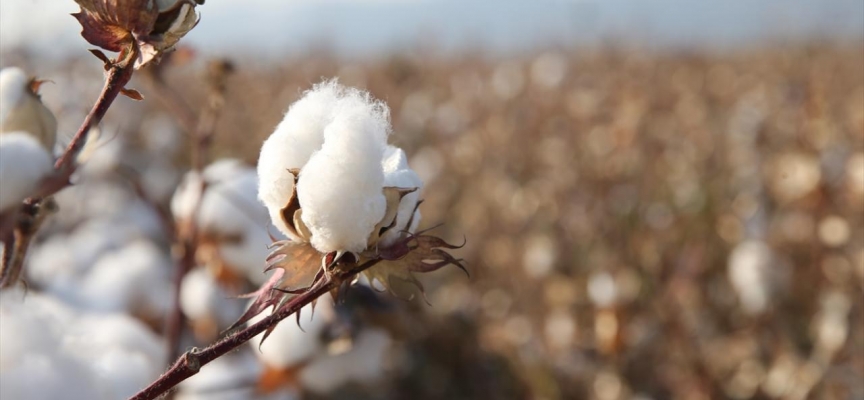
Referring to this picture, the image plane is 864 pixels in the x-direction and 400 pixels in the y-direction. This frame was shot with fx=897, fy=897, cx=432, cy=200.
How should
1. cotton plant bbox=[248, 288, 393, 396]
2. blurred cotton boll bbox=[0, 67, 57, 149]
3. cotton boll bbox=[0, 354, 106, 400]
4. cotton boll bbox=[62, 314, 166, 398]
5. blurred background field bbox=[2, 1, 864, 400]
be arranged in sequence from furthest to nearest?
blurred background field bbox=[2, 1, 864, 400] → cotton plant bbox=[248, 288, 393, 396] → cotton boll bbox=[62, 314, 166, 398] → cotton boll bbox=[0, 354, 106, 400] → blurred cotton boll bbox=[0, 67, 57, 149]

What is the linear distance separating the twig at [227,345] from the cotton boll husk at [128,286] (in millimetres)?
983

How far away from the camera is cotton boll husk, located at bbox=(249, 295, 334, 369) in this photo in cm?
108

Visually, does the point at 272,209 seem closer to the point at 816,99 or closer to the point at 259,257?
the point at 259,257

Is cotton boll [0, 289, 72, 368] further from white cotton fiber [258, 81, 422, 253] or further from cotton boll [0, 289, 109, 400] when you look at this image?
white cotton fiber [258, 81, 422, 253]

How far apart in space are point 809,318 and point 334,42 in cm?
604

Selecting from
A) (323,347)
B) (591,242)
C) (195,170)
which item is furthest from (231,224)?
(591,242)

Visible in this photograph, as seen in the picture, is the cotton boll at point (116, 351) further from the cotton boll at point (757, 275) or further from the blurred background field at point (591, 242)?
the cotton boll at point (757, 275)

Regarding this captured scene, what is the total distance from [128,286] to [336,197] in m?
1.11

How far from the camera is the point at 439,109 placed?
4.59 metres

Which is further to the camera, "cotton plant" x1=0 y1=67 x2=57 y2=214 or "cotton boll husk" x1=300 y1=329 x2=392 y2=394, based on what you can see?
"cotton boll husk" x1=300 y1=329 x2=392 y2=394

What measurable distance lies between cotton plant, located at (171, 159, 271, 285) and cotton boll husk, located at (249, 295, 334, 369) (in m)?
0.11

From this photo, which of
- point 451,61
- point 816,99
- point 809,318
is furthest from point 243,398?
point 451,61

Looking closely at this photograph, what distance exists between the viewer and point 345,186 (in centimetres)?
49

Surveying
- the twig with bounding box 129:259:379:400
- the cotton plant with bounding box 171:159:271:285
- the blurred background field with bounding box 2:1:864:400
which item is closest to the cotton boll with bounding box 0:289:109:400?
the blurred background field with bounding box 2:1:864:400
